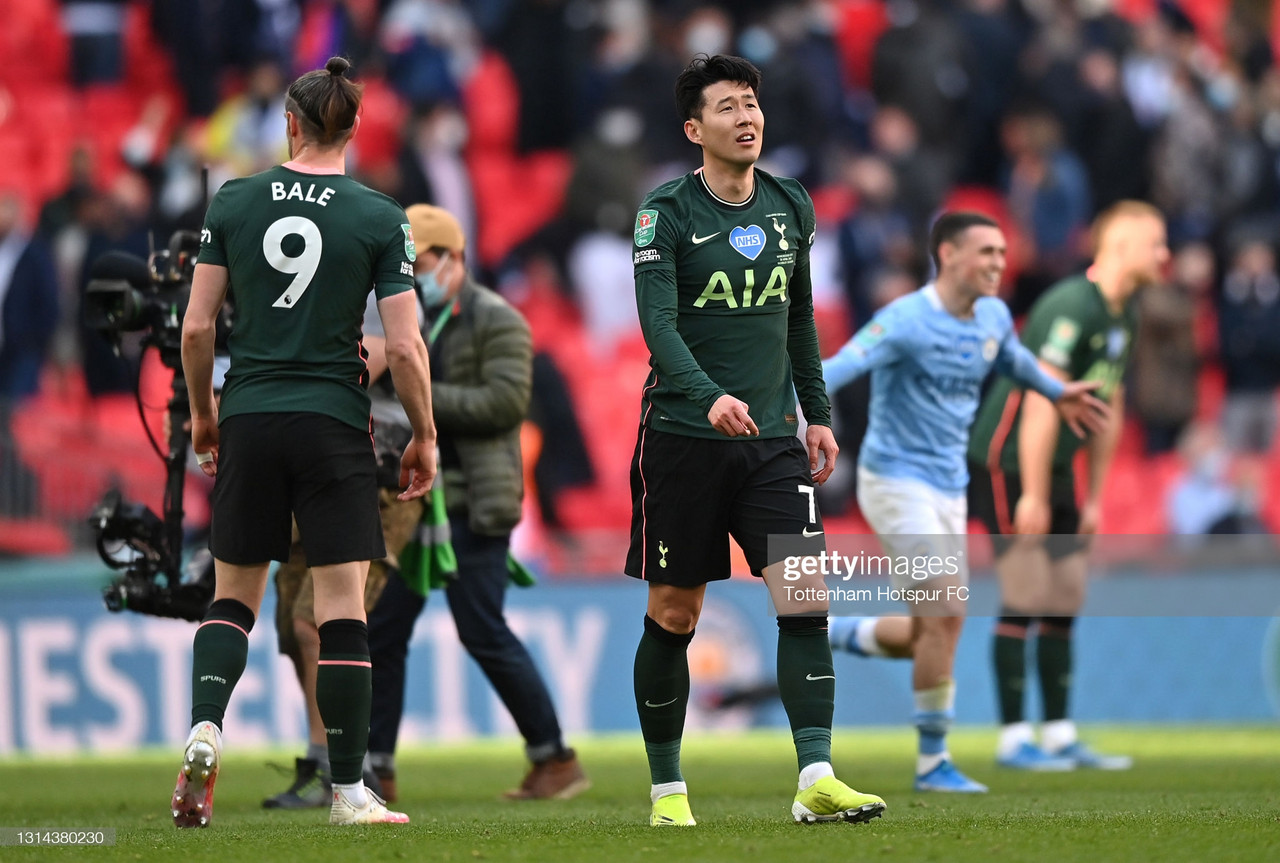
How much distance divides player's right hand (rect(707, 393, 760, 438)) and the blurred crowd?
9.84 metres

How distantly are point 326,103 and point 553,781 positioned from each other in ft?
10.9

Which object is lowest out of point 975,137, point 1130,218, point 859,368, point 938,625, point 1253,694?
point 1253,694

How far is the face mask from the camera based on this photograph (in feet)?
25.4

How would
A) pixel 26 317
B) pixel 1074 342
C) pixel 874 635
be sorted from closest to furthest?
1. pixel 874 635
2. pixel 1074 342
3. pixel 26 317

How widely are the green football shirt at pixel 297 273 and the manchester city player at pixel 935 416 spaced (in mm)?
2638

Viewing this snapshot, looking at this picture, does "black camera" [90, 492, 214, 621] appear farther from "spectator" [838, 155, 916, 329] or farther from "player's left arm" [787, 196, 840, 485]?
"spectator" [838, 155, 916, 329]

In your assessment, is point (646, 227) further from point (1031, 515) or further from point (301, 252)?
point (1031, 515)

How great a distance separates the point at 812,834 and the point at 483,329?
3.28m

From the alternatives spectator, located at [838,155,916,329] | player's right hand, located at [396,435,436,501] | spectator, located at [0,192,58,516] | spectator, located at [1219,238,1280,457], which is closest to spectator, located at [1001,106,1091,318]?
spectator, located at [838,155,916,329]

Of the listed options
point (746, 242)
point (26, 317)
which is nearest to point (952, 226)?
point (746, 242)

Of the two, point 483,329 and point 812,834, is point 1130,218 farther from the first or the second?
point 812,834

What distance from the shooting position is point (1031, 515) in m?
8.83

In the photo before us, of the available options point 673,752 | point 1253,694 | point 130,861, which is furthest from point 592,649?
Answer: point 130,861

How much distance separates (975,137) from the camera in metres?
17.4
